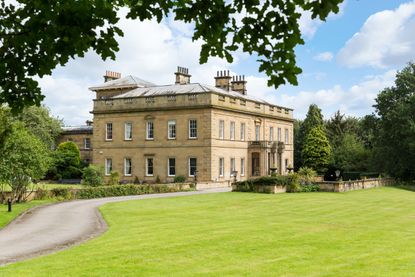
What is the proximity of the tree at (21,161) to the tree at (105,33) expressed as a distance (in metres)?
19.1

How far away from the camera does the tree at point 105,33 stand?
5.46 meters

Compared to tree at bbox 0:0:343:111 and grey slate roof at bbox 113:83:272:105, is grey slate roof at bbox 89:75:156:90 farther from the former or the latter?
tree at bbox 0:0:343:111

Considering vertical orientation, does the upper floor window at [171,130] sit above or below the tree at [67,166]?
above

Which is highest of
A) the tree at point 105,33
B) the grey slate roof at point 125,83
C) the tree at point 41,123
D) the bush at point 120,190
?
the grey slate roof at point 125,83

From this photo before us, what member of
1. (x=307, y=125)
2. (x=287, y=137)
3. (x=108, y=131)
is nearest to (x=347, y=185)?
(x=287, y=137)

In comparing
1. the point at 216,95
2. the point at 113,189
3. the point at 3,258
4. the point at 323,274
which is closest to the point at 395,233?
the point at 323,274

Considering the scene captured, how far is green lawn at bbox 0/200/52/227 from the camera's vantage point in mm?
20188

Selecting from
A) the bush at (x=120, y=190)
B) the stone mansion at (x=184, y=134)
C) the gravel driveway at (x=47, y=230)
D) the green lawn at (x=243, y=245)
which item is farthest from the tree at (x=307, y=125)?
the gravel driveway at (x=47, y=230)

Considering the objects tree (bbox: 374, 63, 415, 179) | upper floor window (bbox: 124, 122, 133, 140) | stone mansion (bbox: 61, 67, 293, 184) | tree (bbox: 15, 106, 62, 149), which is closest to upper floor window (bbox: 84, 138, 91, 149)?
tree (bbox: 15, 106, 62, 149)

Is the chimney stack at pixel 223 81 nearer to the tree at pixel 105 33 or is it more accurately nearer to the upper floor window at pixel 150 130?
the upper floor window at pixel 150 130

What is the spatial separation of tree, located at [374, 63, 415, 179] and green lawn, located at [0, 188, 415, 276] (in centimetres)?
2575

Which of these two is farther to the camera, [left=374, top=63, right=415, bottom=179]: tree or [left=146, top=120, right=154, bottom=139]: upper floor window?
[left=146, top=120, right=154, bottom=139]: upper floor window

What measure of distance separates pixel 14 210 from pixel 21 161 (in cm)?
337

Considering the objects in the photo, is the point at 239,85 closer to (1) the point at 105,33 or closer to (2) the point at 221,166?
(2) the point at 221,166
